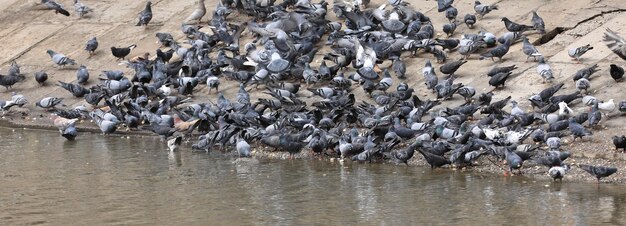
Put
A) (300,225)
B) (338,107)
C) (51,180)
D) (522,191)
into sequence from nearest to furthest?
(300,225)
(522,191)
(51,180)
(338,107)

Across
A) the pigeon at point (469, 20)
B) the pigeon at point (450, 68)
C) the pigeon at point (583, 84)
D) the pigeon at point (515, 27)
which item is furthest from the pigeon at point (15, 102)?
the pigeon at point (583, 84)

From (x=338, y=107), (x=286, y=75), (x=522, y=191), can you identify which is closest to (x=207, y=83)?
(x=286, y=75)

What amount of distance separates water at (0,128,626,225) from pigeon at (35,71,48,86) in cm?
366

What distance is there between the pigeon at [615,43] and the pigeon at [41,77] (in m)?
7.41

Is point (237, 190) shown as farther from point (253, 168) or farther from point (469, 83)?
point (469, 83)

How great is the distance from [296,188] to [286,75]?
14.9 ft

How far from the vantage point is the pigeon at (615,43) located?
14.6 metres

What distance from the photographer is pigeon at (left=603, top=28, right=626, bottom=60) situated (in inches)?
574

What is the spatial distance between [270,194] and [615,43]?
499 cm

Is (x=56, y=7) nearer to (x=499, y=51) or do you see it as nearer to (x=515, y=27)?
(x=515, y=27)

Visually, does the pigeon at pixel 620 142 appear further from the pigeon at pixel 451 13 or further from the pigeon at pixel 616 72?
the pigeon at pixel 451 13

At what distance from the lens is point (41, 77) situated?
58.2 ft

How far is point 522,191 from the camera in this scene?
11578 mm

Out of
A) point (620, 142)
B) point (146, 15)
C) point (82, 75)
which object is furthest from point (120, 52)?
point (620, 142)
